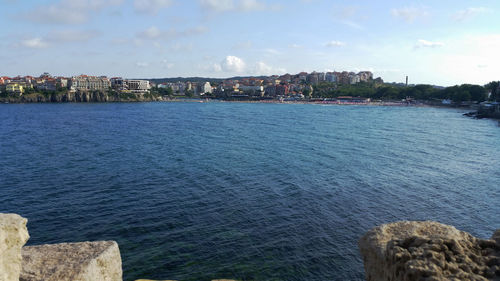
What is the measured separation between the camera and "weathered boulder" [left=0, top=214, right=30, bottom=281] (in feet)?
16.4

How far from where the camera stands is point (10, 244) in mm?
5137

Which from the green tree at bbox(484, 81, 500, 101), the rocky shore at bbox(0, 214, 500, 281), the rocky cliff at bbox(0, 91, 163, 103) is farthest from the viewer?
the rocky cliff at bbox(0, 91, 163, 103)

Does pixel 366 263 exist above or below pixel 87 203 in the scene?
above

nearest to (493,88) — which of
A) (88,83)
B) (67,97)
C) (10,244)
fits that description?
(10,244)

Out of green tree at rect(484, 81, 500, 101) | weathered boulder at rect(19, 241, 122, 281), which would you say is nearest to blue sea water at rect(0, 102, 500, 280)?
weathered boulder at rect(19, 241, 122, 281)

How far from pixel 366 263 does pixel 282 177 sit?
18.4 m

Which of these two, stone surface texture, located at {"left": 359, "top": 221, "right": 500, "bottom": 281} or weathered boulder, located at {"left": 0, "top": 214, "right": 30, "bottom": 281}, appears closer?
stone surface texture, located at {"left": 359, "top": 221, "right": 500, "bottom": 281}

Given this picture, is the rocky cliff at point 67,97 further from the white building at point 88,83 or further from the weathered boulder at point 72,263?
the weathered boulder at point 72,263

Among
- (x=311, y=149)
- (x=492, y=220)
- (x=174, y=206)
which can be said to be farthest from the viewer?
(x=311, y=149)

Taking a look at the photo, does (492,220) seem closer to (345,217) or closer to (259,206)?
(345,217)

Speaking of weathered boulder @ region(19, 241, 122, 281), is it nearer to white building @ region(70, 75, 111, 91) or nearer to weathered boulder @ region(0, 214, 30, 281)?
weathered boulder @ region(0, 214, 30, 281)

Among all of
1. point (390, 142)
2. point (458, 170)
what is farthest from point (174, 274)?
point (390, 142)

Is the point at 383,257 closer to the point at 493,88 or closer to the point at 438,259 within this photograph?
the point at 438,259

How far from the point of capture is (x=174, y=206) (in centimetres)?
1869
